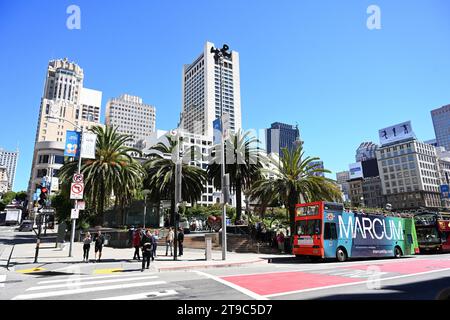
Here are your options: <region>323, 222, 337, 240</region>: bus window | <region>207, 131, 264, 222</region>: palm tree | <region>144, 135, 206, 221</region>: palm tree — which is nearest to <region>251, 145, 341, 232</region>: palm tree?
<region>207, 131, 264, 222</region>: palm tree

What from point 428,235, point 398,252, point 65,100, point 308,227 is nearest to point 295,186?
point 308,227

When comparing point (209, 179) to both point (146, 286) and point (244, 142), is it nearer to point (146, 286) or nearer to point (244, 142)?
point (244, 142)

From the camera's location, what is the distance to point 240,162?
112 feet

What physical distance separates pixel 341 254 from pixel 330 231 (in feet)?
6.17

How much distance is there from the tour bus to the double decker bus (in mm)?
7948

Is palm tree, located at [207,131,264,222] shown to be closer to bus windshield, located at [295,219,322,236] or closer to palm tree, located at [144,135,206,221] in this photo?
palm tree, located at [144,135,206,221]

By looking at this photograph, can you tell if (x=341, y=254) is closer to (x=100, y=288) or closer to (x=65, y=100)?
(x=100, y=288)

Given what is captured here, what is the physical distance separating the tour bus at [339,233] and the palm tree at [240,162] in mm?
13500

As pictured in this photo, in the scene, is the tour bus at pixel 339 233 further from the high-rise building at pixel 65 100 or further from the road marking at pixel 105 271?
the high-rise building at pixel 65 100

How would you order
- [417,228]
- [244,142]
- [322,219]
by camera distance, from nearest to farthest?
[322,219] < [417,228] < [244,142]

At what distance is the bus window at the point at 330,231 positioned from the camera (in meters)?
19.3
